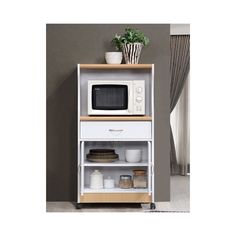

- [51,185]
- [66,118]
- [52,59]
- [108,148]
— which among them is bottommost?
[51,185]

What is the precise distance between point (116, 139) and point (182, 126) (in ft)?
9.21

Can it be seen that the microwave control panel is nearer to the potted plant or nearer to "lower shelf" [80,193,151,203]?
the potted plant

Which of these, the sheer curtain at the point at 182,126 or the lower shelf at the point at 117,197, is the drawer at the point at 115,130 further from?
the sheer curtain at the point at 182,126

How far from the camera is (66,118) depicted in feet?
14.8

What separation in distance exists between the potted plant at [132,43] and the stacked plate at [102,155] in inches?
32.8

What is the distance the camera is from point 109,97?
4.25m

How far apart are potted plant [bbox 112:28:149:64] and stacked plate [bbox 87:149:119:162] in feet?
2.73

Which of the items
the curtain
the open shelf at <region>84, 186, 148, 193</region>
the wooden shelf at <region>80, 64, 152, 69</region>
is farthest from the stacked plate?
the curtain

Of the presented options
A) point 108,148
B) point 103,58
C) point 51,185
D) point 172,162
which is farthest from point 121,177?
point 172,162

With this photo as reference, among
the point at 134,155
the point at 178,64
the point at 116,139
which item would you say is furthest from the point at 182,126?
the point at 116,139

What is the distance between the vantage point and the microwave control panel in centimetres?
421

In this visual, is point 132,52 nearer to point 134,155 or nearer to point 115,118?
point 115,118
